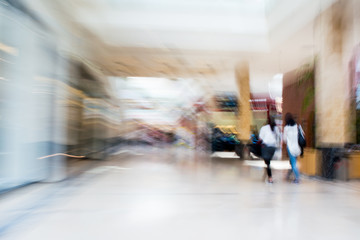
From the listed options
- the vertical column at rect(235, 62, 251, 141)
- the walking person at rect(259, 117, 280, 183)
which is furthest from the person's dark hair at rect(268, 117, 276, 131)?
the vertical column at rect(235, 62, 251, 141)

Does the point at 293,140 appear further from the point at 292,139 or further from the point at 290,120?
the point at 290,120

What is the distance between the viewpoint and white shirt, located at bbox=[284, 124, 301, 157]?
15.7 ft

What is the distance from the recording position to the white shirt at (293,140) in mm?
4785

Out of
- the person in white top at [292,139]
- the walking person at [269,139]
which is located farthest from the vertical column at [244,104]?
the walking person at [269,139]

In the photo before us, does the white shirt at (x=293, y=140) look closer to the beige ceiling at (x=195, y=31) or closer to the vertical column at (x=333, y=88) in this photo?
the vertical column at (x=333, y=88)

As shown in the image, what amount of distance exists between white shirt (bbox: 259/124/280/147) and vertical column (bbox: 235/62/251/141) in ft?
14.4

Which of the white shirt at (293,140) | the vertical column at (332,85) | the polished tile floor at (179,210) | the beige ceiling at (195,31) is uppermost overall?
the beige ceiling at (195,31)

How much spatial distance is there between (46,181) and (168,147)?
32.5 feet

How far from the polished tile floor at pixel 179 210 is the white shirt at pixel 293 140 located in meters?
0.65

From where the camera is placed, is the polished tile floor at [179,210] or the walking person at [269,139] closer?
the polished tile floor at [179,210]

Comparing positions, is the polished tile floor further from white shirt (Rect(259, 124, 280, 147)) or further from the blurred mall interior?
white shirt (Rect(259, 124, 280, 147))

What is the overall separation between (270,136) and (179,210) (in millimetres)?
2602

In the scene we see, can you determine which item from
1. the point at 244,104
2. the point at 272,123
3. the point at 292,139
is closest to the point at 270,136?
the point at 272,123

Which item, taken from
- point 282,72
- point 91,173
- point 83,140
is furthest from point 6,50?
point 282,72
